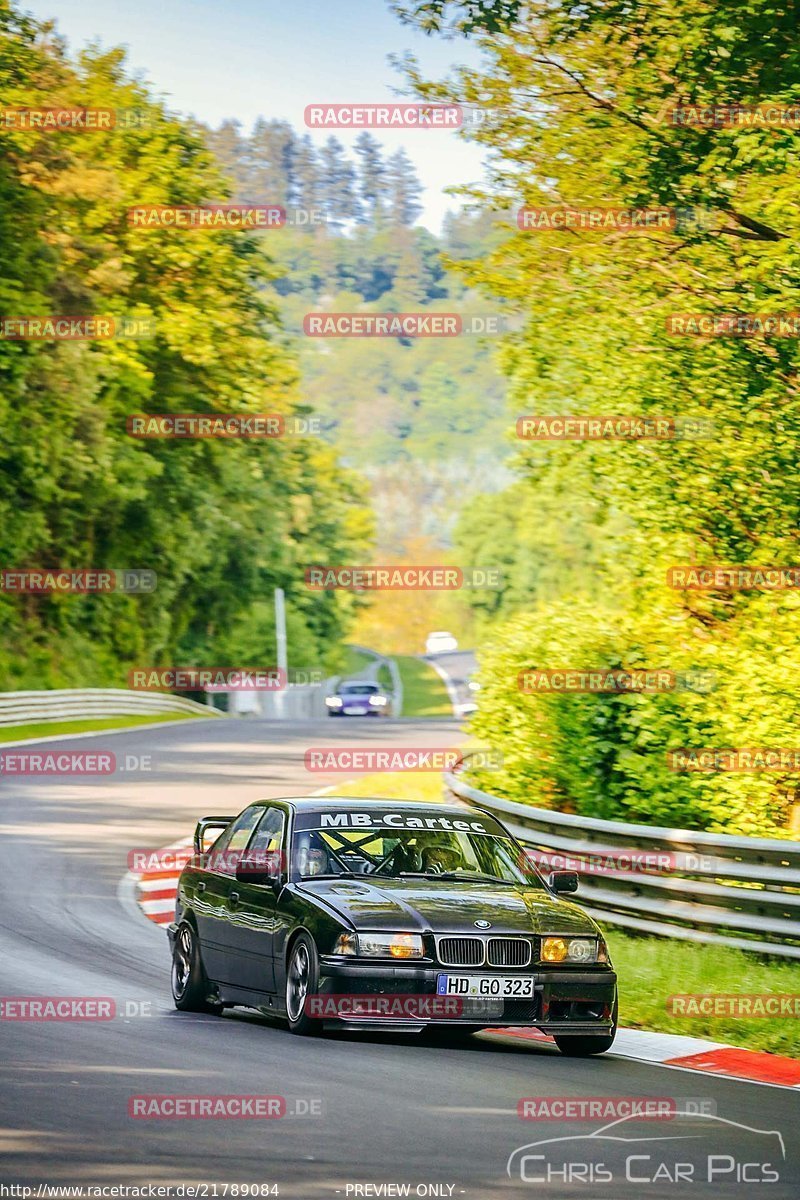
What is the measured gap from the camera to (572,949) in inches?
402

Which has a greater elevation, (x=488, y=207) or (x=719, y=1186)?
(x=488, y=207)

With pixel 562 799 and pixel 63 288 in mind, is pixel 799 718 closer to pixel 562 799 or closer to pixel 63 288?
pixel 562 799

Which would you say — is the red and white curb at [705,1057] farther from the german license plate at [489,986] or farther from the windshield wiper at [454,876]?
the windshield wiper at [454,876]

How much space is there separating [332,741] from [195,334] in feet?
61.8

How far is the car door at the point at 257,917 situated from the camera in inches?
430

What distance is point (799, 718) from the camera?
15.7 meters

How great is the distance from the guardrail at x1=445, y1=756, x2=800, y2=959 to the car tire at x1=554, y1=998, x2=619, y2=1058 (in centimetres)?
248

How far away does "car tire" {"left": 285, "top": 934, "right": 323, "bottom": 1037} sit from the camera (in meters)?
10.2

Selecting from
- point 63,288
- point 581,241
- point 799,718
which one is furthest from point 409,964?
point 63,288
